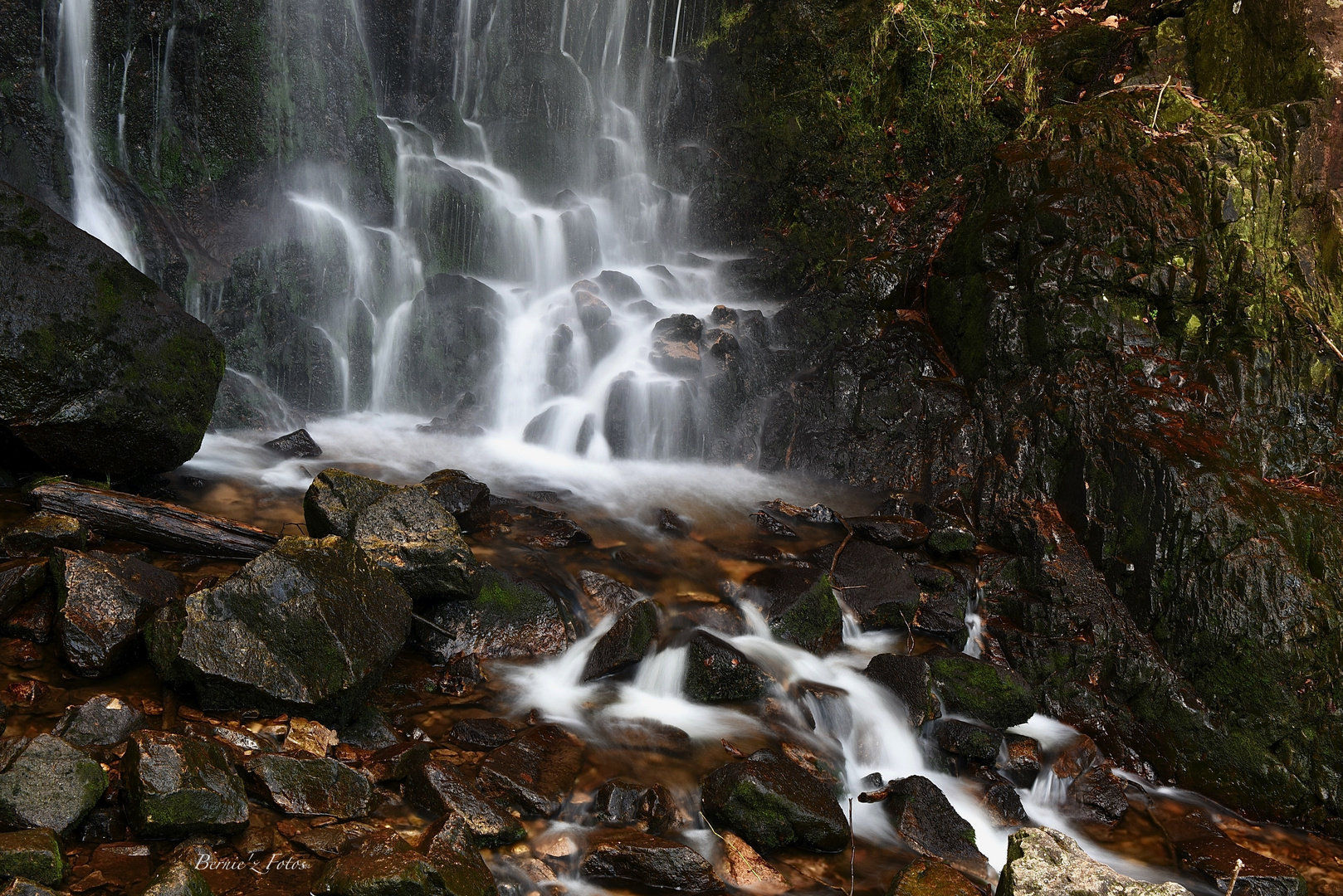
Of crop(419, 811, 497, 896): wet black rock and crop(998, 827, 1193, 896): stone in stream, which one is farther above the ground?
crop(998, 827, 1193, 896): stone in stream

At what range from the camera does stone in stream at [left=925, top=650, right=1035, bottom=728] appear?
17.7 feet

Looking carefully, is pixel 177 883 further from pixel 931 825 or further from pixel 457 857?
pixel 931 825

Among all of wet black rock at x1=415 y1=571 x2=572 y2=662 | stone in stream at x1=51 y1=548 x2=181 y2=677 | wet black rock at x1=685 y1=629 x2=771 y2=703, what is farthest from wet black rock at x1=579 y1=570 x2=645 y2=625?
stone in stream at x1=51 y1=548 x2=181 y2=677

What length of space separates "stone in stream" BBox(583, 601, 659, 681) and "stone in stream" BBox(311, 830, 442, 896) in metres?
2.25

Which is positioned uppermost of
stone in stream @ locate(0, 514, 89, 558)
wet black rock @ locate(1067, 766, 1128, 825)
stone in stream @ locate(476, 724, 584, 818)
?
stone in stream @ locate(0, 514, 89, 558)

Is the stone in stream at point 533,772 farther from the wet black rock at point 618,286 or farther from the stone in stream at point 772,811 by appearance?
the wet black rock at point 618,286

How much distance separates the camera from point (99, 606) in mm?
4059

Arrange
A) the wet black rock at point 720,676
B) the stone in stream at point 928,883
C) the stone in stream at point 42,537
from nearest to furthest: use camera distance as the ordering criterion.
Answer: the stone in stream at point 928,883
the stone in stream at point 42,537
the wet black rock at point 720,676

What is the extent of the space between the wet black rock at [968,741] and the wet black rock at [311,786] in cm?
349

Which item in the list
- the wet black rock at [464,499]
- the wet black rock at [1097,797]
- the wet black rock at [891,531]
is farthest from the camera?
the wet black rock at [891,531]

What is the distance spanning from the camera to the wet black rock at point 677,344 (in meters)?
10.2

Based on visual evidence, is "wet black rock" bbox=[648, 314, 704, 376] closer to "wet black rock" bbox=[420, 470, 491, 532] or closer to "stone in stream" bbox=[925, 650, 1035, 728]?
"wet black rock" bbox=[420, 470, 491, 532]

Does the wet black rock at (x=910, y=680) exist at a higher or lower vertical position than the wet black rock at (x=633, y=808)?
higher

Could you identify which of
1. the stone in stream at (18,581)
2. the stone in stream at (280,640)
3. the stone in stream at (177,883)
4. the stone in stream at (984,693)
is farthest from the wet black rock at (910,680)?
the stone in stream at (18,581)
